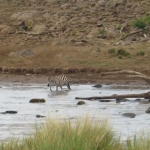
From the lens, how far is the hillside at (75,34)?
3052 cm

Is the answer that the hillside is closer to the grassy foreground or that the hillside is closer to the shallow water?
the shallow water

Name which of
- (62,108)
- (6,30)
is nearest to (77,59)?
(6,30)

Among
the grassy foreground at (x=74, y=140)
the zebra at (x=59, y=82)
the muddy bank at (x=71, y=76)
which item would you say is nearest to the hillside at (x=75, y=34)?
the muddy bank at (x=71, y=76)

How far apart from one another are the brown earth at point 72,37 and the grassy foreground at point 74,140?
1650 cm

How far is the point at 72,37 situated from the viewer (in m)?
33.9

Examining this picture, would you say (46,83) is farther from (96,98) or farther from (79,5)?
(79,5)

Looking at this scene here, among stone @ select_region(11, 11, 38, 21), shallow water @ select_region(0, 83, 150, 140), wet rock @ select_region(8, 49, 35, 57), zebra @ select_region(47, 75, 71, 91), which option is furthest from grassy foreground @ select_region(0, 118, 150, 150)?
stone @ select_region(11, 11, 38, 21)

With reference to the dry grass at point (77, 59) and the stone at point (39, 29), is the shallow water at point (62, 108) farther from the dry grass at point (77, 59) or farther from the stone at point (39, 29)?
the stone at point (39, 29)

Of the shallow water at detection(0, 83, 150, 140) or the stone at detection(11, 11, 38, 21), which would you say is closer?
the shallow water at detection(0, 83, 150, 140)

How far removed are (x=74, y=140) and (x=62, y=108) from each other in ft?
31.6

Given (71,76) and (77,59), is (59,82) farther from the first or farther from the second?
(77,59)

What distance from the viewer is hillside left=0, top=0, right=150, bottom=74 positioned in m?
30.5

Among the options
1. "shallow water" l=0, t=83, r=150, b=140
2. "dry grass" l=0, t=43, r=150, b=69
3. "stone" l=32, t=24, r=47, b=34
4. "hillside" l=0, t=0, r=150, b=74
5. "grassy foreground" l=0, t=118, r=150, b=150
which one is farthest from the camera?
"stone" l=32, t=24, r=47, b=34

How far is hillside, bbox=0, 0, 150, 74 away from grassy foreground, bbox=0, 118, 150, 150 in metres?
17.4
